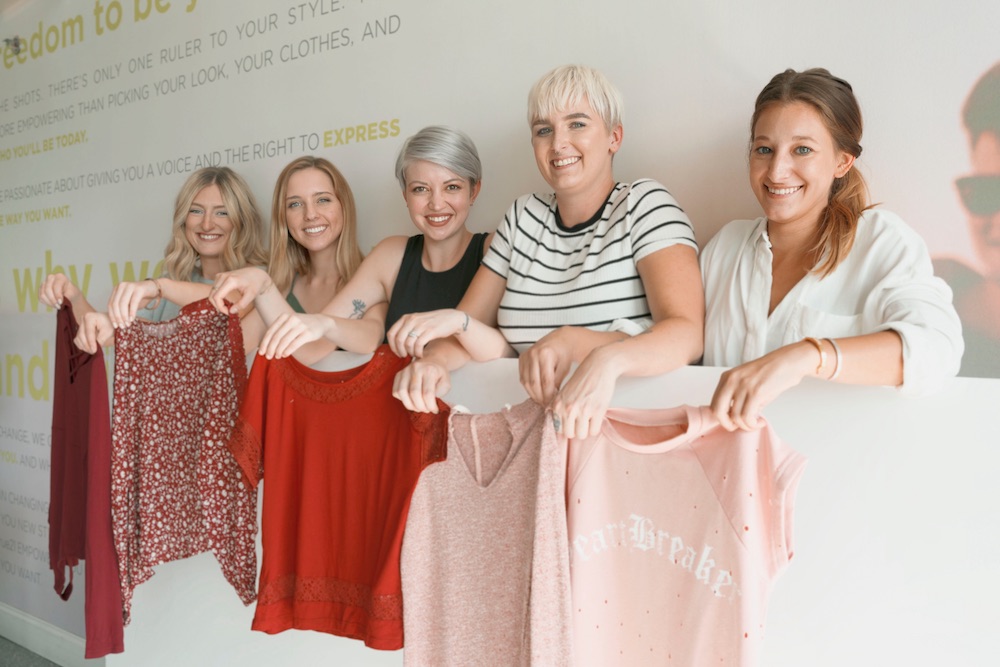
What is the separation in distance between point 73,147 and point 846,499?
11.3ft

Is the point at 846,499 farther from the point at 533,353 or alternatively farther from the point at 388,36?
the point at 388,36

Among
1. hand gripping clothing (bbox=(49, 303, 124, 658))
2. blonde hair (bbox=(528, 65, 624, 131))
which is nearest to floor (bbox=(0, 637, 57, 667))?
hand gripping clothing (bbox=(49, 303, 124, 658))

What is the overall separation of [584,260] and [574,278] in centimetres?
4

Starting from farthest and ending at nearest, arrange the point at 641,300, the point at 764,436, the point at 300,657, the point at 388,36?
the point at 388,36 → the point at 300,657 → the point at 641,300 → the point at 764,436

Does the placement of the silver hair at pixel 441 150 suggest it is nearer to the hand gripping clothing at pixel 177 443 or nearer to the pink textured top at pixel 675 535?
the hand gripping clothing at pixel 177 443

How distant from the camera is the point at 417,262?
2115 millimetres

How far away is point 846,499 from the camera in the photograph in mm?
1266

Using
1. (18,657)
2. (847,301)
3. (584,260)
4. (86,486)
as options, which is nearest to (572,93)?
(584,260)

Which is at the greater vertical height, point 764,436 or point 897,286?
point 897,286

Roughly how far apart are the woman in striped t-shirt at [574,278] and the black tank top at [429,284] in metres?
0.20

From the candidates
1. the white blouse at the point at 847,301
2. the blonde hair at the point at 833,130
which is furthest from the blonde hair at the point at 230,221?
the blonde hair at the point at 833,130

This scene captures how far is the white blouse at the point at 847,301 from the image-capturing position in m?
1.19

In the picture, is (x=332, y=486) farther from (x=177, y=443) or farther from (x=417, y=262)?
(x=417, y=262)

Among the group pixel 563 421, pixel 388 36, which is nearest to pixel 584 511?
pixel 563 421
